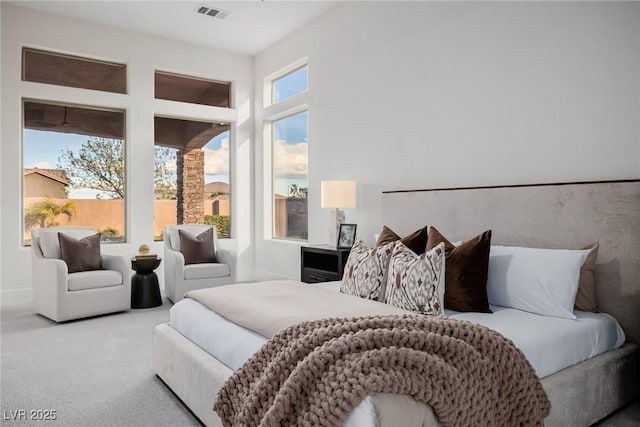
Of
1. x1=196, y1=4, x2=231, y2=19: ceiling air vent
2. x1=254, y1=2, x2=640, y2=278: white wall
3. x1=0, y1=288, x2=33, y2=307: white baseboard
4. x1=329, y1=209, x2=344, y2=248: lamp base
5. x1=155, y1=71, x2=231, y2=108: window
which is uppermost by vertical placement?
x1=196, y1=4, x2=231, y2=19: ceiling air vent

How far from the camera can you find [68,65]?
17.5ft

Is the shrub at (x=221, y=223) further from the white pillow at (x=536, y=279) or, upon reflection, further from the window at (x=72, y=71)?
the white pillow at (x=536, y=279)

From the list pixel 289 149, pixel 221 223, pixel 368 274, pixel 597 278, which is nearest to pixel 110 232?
pixel 221 223

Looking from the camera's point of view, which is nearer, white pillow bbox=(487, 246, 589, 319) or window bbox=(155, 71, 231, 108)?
white pillow bbox=(487, 246, 589, 319)

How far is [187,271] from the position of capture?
4.78m

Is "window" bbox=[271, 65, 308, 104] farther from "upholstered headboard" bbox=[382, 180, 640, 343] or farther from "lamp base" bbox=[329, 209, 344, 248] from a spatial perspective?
"upholstered headboard" bbox=[382, 180, 640, 343]

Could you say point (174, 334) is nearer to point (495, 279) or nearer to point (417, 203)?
point (495, 279)

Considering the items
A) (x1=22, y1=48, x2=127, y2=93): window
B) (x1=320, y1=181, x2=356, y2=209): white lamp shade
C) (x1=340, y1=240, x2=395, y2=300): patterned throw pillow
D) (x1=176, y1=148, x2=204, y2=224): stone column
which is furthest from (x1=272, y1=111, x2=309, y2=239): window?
(x1=340, y1=240, x2=395, y2=300): patterned throw pillow

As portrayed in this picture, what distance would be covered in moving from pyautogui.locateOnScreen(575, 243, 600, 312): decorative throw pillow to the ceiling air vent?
445cm

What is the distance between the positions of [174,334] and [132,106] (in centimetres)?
399

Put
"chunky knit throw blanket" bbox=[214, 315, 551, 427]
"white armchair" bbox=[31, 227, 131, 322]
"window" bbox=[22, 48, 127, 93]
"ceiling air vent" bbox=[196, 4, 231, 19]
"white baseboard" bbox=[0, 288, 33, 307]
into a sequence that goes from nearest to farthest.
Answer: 1. "chunky knit throw blanket" bbox=[214, 315, 551, 427]
2. "white armchair" bbox=[31, 227, 131, 322]
3. "white baseboard" bbox=[0, 288, 33, 307]
4. "ceiling air vent" bbox=[196, 4, 231, 19]
5. "window" bbox=[22, 48, 127, 93]

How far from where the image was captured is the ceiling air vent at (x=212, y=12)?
4992mm

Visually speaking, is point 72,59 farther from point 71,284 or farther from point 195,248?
point 71,284

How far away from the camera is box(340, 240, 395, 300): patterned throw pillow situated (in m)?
2.71
